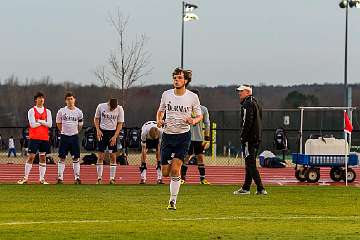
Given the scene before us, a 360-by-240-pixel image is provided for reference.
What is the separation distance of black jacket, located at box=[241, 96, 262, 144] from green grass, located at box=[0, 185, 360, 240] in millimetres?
1096

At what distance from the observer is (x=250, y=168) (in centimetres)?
1748

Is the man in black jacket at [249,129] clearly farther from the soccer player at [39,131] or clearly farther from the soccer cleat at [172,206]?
the soccer player at [39,131]

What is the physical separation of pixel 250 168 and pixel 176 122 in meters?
4.04

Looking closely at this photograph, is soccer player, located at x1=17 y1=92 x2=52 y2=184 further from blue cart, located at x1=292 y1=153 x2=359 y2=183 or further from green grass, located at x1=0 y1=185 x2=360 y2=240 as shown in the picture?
blue cart, located at x1=292 y1=153 x2=359 y2=183

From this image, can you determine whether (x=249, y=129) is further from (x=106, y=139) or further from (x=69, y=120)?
(x=69, y=120)

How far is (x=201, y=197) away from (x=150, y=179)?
8082mm

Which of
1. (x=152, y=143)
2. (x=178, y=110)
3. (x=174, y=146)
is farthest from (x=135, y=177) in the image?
(x=178, y=110)

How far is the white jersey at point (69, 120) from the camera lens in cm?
2045

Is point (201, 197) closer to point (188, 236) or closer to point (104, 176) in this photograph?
point (188, 236)

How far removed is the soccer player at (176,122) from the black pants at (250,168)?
3811 mm

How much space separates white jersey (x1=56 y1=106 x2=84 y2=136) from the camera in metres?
20.5

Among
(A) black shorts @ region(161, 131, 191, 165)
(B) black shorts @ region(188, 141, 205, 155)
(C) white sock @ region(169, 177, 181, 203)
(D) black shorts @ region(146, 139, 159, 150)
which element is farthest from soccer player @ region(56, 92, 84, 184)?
(C) white sock @ region(169, 177, 181, 203)

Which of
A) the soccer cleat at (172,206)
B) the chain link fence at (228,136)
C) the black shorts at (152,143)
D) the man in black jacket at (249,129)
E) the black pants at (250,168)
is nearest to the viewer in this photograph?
the soccer cleat at (172,206)

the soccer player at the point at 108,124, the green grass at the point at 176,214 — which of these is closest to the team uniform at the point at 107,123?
the soccer player at the point at 108,124
